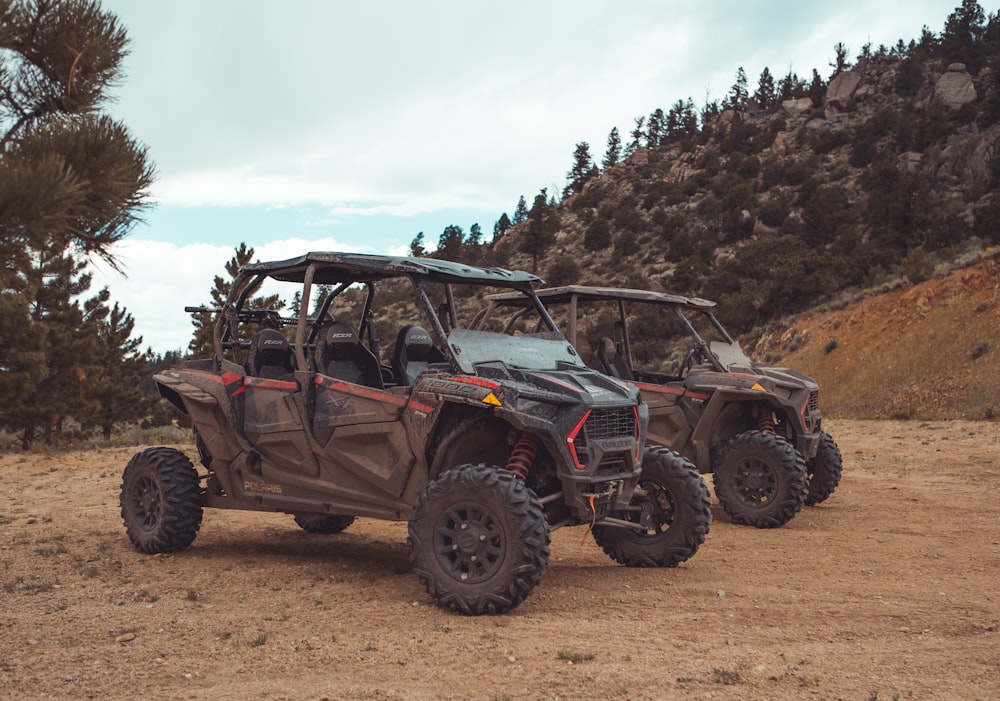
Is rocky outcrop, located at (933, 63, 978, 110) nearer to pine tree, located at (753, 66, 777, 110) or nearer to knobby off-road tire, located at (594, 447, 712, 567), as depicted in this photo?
pine tree, located at (753, 66, 777, 110)

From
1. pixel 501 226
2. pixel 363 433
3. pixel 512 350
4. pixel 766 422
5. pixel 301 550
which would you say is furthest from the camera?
pixel 501 226

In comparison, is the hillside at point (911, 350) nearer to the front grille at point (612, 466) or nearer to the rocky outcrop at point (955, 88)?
the front grille at point (612, 466)

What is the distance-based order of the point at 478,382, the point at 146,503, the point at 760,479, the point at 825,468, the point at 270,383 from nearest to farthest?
the point at 478,382, the point at 270,383, the point at 146,503, the point at 760,479, the point at 825,468

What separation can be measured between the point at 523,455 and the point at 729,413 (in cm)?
485

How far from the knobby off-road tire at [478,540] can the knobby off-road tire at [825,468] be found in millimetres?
6353

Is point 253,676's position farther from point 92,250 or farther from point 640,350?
point 640,350

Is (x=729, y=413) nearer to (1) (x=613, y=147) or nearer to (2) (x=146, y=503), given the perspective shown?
(2) (x=146, y=503)

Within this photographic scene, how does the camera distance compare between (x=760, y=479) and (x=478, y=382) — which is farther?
(x=760, y=479)

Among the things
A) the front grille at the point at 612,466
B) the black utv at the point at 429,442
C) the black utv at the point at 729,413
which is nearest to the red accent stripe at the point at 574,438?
the black utv at the point at 429,442

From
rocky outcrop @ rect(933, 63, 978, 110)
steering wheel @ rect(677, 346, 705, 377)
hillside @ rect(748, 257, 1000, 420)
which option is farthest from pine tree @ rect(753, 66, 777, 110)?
steering wheel @ rect(677, 346, 705, 377)

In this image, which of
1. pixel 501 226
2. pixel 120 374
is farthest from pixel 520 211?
pixel 120 374

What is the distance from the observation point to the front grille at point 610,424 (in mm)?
6379

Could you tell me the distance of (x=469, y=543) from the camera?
19.9 ft

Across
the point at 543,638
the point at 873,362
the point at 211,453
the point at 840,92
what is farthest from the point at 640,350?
the point at 840,92
